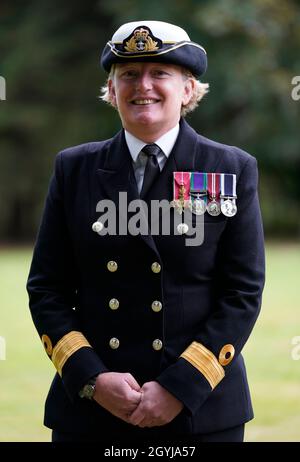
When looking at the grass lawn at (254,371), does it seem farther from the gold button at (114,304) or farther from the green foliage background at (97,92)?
the green foliage background at (97,92)

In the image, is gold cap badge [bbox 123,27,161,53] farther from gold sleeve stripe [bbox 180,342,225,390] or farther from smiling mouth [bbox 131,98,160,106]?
gold sleeve stripe [bbox 180,342,225,390]

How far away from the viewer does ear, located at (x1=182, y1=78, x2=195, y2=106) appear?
11.0 feet

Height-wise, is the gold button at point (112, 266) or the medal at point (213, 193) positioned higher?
the medal at point (213, 193)

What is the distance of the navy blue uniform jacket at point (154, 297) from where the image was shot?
127 inches

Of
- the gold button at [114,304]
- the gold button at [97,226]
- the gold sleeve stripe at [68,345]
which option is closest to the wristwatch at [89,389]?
the gold sleeve stripe at [68,345]

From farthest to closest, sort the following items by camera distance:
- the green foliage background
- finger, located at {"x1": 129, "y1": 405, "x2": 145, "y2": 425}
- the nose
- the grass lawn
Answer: the green foliage background
the grass lawn
the nose
finger, located at {"x1": 129, "y1": 405, "x2": 145, "y2": 425}

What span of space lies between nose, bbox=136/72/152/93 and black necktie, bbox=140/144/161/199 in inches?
8.0

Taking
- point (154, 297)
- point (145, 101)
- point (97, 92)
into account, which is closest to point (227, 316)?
point (154, 297)

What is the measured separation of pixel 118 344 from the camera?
10.8 ft

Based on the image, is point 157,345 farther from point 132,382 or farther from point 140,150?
point 140,150

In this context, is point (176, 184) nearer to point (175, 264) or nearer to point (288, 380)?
point (175, 264)

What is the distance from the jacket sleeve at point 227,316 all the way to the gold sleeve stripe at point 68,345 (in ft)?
0.96

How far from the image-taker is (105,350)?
3.32 m

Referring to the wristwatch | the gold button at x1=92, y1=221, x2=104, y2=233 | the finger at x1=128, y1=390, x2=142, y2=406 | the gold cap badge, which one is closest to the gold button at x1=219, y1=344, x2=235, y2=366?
the finger at x1=128, y1=390, x2=142, y2=406
